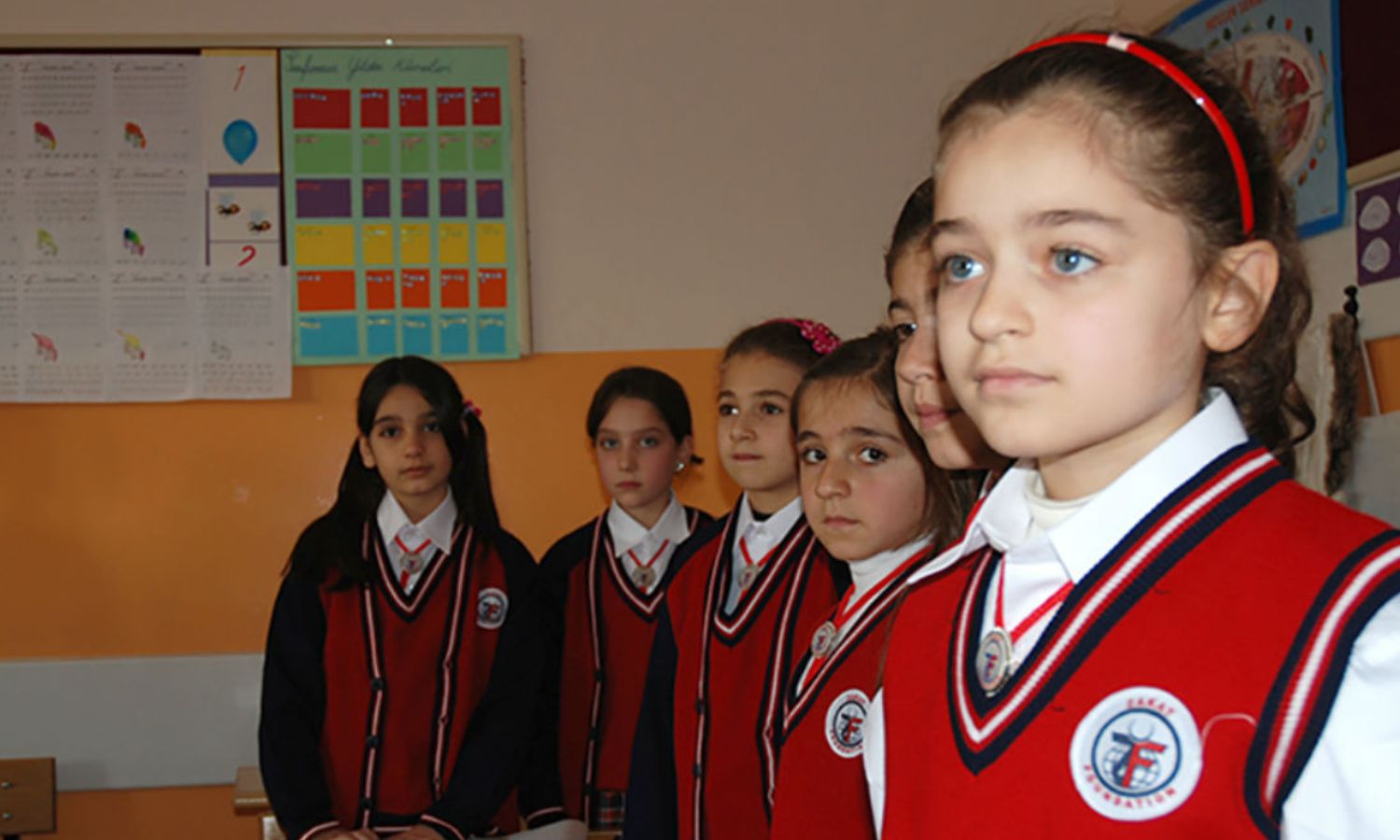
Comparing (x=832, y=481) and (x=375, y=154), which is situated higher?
(x=375, y=154)

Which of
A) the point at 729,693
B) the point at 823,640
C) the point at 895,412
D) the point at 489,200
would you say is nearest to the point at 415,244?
the point at 489,200

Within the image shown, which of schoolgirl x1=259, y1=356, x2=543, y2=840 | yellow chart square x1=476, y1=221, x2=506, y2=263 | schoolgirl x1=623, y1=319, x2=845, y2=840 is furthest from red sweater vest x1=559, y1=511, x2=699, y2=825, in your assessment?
yellow chart square x1=476, y1=221, x2=506, y2=263

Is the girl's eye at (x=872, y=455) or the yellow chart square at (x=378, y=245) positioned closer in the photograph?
the girl's eye at (x=872, y=455)

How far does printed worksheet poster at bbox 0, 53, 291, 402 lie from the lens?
3.16 meters

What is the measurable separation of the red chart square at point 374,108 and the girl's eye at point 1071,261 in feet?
9.00

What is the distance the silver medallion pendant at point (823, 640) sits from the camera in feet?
4.91

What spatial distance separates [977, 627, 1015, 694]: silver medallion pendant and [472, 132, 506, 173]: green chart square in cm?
262

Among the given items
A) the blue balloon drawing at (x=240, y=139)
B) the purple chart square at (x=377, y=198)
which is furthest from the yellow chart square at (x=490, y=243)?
the blue balloon drawing at (x=240, y=139)

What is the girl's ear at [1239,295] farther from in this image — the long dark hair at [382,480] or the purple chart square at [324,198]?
the purple chart square at [324,198]

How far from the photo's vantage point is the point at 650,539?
266 cm

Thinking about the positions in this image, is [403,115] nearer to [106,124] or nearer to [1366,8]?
[106,124]

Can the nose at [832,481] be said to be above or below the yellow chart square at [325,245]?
below

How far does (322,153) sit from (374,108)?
174 millimetres

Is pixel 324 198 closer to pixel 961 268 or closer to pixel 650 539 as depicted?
pixel 650 539
